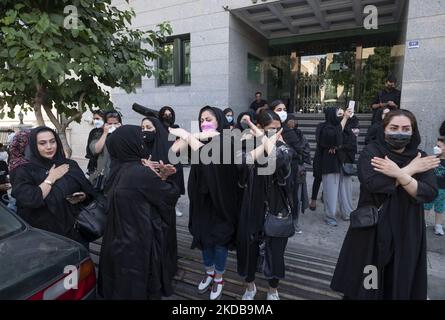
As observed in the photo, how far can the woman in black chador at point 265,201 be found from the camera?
103 inches

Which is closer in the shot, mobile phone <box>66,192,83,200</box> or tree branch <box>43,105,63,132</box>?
mobile phone <box>66,192,83,200</box>

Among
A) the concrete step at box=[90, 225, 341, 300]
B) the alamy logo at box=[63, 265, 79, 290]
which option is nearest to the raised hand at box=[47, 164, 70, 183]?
the alamy logo at box=[63, 265, 79, 290]

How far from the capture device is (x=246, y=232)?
2748mm

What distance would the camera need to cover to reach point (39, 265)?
1953mm

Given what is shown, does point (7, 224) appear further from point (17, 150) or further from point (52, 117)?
point (52, 117)

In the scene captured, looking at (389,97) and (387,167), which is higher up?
(389,97)

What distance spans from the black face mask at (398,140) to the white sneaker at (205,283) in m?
2.02

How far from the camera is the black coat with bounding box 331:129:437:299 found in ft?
7.28

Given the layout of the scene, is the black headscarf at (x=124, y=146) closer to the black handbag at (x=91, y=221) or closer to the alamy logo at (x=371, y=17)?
the black handbag at (x=91, y=221)

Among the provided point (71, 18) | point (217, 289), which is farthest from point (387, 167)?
point (71, 18)

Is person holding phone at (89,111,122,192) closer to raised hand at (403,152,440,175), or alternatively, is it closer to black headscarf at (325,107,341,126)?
black headscarf at (325,107,341,126)

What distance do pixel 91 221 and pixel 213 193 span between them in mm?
1131

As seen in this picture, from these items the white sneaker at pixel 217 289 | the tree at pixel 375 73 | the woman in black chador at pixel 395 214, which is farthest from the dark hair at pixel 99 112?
the tree at pixel 375 73

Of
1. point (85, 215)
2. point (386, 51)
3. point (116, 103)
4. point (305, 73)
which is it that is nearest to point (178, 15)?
point (116, 103)
